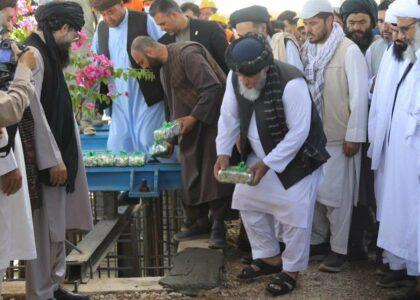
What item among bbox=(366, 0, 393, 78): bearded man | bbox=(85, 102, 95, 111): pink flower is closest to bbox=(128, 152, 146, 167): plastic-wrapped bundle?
bbox=(85, 102, 95, 111): pink flower

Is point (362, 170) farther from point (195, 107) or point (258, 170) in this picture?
point (195, 107)

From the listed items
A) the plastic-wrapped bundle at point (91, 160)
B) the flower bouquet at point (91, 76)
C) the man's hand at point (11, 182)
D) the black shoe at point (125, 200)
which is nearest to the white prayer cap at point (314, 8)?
the flower bouquet at point (91, 76)

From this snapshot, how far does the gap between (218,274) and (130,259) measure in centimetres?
363

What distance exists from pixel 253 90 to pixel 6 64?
1822 millimetres

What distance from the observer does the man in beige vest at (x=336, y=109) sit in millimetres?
5273

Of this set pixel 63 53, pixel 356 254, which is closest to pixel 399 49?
pixel 356 254

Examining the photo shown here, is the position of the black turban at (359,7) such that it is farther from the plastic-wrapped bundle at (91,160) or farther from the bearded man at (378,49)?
the plastic-wrapped bundle at (91,160)

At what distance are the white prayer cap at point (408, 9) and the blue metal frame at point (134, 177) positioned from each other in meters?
2.44

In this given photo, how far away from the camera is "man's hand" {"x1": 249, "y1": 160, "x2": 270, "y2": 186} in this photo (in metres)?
4.65

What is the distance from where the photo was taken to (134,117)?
682 centimetres

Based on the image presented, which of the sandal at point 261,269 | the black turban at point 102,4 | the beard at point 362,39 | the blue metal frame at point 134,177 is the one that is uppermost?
the black turban at point 102,4

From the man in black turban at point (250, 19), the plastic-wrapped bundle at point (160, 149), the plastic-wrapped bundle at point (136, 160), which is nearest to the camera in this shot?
the man in black turban at point (250, 19)

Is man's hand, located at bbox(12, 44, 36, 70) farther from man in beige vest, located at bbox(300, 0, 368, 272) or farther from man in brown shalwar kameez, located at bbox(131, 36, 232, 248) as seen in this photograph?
man in beige vest, located at bbox(300, 0, 368, 272)

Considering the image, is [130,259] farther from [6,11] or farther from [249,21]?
[6,11]
